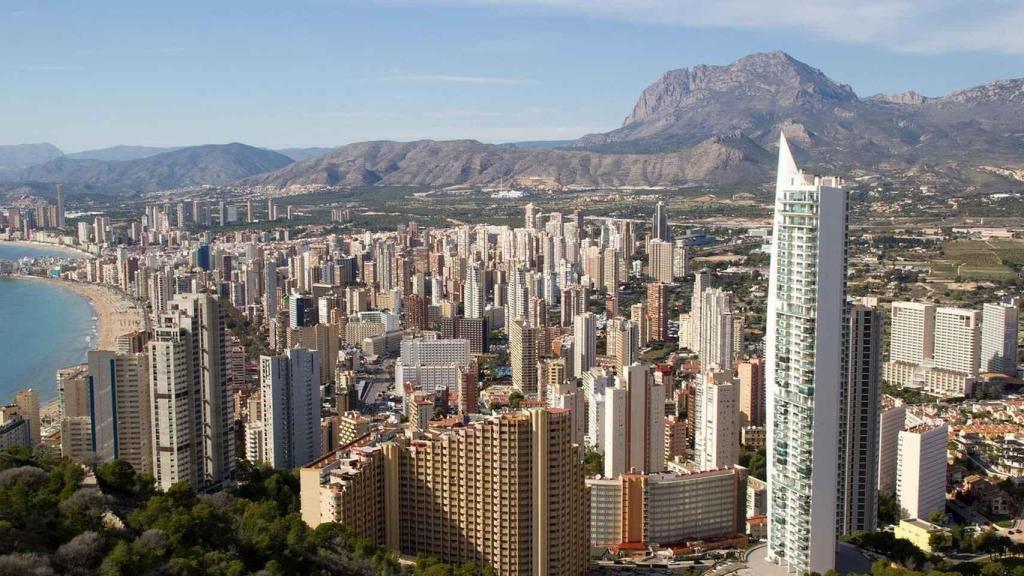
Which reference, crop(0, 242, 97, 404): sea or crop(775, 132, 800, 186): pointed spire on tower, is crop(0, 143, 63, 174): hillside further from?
crop(775, 132, 800, 186): pointed spire on tower

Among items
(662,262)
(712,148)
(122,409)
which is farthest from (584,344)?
(712,148)

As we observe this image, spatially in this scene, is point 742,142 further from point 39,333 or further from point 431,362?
point 431,362

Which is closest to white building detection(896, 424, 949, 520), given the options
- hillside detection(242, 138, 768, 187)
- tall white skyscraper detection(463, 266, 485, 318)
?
tall white skyscraper detection(463, 266, 485, 318)

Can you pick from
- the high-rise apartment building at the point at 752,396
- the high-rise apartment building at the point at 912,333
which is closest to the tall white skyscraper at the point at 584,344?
the high-rise apartment building at the point at 752,396

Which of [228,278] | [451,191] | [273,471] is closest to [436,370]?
[273,471]

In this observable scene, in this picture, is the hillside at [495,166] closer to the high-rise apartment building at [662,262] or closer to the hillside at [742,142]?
the hillside at [742,142]

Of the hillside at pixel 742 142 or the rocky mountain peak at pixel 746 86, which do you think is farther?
the rocky mountain peak at pixel 746 86
